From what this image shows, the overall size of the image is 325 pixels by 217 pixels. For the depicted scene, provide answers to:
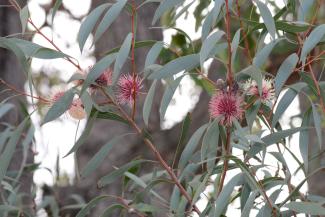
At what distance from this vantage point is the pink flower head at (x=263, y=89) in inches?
36.7

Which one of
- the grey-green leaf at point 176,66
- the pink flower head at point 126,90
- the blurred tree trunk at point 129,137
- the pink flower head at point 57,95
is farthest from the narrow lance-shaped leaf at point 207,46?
the blurred tree trunk at point 129,137

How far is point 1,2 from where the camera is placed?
210 centimetres

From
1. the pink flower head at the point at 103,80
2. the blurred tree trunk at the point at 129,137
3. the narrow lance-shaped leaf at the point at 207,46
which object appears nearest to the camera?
the narrow lance-shaped leaf at the point at 207,46

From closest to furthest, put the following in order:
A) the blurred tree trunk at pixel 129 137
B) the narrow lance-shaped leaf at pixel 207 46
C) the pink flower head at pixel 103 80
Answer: the narrow lance-shaped leaf at pixel 207 46
the pink flower head at pixel 103 80
the blurred tree trunk at pixel 129 137

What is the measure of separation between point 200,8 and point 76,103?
2.37ft

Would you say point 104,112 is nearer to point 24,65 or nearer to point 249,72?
point 24,65

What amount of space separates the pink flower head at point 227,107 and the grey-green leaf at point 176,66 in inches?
2.4

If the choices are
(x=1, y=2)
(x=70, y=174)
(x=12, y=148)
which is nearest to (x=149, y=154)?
(x=1, y=2)

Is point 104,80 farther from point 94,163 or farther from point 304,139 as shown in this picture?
point 304,139

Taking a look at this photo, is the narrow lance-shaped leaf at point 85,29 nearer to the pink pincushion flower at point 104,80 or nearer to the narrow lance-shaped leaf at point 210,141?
the pink pincushion flower at point 104,80

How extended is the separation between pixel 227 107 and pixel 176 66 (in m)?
0.10

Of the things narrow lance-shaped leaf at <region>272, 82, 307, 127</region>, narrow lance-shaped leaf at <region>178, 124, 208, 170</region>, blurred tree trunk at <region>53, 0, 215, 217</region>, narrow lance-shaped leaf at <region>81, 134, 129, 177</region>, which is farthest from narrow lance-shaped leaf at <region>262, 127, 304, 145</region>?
blurred tree trunk at <region>53, 0, 215, 217</region>

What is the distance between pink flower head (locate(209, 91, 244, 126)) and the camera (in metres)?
0.90

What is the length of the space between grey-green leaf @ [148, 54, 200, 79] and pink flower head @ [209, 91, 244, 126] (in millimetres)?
61
